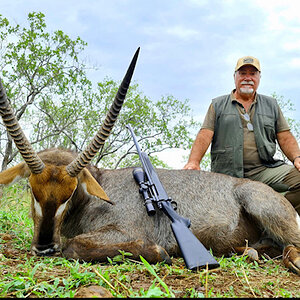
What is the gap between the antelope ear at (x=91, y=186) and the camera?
14.8 ft

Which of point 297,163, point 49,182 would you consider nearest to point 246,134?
point 297,163

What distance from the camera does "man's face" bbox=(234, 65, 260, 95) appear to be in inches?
294

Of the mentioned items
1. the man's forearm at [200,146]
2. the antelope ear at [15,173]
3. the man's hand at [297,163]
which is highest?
the man's forearm at [200,146]

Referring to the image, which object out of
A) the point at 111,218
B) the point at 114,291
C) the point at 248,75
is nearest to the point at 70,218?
the point at 111,218

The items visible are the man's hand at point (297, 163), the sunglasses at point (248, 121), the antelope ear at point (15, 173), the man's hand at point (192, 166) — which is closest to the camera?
the antelope ear at point (15, 173)

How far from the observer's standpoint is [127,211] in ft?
15.5

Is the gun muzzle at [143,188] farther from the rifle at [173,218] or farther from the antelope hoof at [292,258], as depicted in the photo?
the antelope hoof at [292,258]

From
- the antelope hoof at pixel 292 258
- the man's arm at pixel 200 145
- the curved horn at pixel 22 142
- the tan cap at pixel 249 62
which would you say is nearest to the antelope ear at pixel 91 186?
the curved horn at pixel 22 142

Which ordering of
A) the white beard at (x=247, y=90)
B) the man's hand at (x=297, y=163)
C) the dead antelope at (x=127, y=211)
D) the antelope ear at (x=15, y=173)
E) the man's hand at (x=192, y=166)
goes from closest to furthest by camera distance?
the dead antelope at (x=127, y=211) < the antelope ear at (x=15, y=173) < the man's hand at (x=297, y=163) < the man's hand at (x=192, y=166) < the white beard at (x=247, y=90)

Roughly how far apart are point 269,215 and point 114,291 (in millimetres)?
2722

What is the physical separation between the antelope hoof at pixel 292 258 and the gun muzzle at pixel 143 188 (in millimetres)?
1666

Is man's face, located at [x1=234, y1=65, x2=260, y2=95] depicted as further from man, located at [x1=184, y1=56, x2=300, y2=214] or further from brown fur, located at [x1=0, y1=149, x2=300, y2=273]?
brown fur, located at [x1=0, y1=149, x2=300, y2=273]

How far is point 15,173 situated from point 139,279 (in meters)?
2.38

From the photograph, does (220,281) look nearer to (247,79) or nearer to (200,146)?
(200,146)
